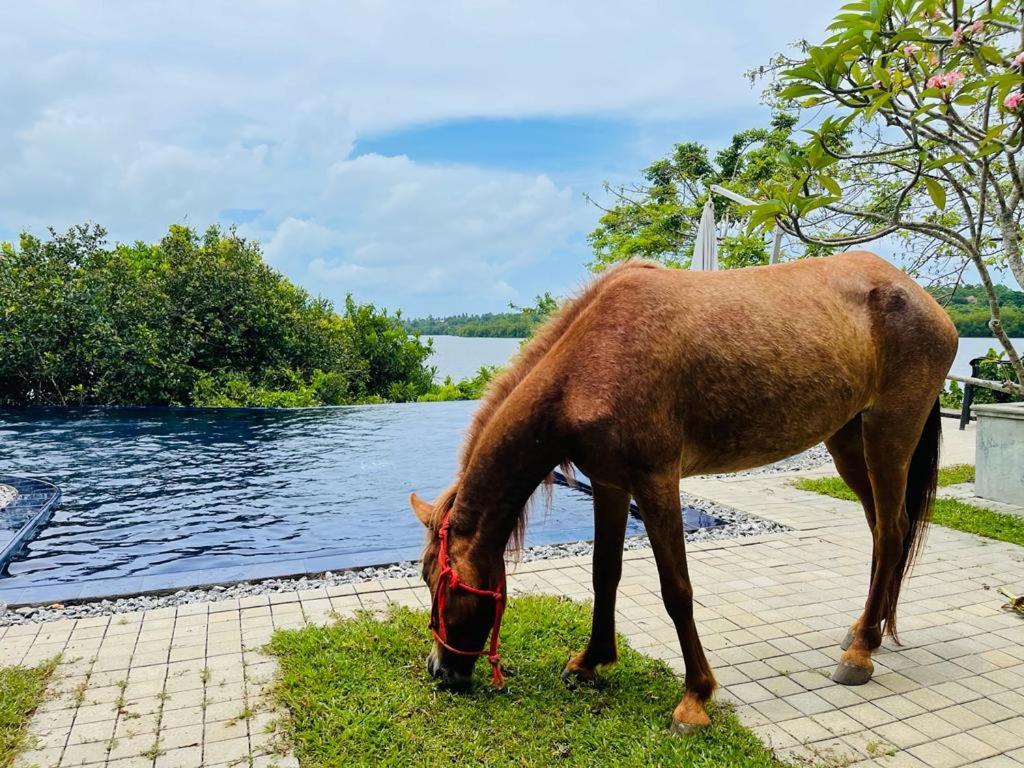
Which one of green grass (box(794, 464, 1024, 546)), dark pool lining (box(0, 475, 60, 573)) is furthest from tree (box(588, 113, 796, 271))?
dark pool lining (box(0, 475, 60, 573))

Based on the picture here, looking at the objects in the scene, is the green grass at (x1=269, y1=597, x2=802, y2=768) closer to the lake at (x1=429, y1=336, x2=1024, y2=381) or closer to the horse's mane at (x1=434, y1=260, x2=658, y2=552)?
the horse's mane at (x1=434, y1=260, x2=658, y2=552)

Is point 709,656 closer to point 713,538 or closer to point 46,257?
point 713,538

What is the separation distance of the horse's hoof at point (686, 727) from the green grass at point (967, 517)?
2.43 metres

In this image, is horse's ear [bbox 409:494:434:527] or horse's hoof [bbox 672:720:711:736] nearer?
horse's hoof [bbox 672:720:711:736]

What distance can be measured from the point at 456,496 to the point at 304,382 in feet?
41.3

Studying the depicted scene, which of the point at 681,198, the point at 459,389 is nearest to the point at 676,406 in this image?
the point at 459,389

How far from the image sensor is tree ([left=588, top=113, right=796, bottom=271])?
15.9 meters

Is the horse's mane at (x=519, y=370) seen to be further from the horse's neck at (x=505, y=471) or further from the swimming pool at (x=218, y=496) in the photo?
the swimming pool at (x=218, y=496)

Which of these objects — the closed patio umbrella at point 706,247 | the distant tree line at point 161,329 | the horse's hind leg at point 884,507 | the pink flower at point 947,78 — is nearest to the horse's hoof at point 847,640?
the horse's hind leg at point 884,507

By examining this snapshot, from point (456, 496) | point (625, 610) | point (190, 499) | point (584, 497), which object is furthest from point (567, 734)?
point (190, 499)

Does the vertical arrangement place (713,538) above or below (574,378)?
below

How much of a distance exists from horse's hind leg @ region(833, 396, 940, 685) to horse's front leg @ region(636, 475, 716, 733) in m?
0.77

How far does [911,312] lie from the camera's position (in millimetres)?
3035

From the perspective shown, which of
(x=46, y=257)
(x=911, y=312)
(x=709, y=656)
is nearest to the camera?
(x=911, y=312)
